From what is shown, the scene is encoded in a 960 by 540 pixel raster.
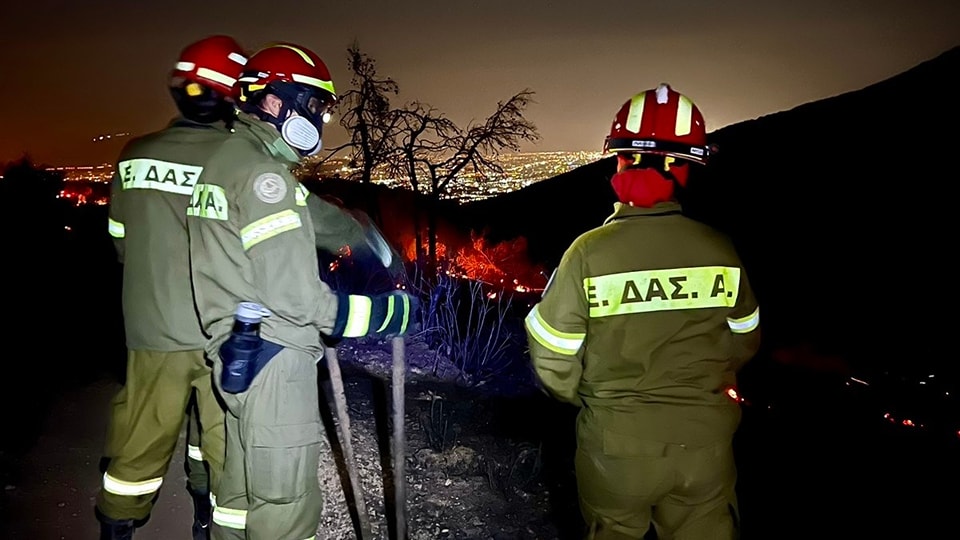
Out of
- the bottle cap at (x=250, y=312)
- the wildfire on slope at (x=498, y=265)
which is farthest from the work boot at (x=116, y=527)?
the wildfire on slope at (x=498, y=265)

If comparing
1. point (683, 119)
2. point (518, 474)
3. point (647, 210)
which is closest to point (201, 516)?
point (518, 474)

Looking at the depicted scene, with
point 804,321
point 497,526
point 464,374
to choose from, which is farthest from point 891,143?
point 497,526

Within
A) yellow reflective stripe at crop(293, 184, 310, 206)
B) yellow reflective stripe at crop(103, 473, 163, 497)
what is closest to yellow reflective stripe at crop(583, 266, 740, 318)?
yellow reflective stripe at crop(293, 184, 310, 206)

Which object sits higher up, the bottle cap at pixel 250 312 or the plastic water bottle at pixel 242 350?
the bottle cap at pixel 250 312

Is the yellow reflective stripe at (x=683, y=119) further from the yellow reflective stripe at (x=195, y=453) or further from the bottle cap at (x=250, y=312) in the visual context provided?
the yellow reflective stripe at (x=195, y=453)

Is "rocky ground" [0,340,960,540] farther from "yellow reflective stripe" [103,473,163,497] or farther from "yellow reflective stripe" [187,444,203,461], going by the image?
"yellow reflective stripe" [103,473,163,497]

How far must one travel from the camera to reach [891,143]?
35.6 m

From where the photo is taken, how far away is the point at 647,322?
8.66ft

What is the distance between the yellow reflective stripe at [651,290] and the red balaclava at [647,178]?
0.90 ft

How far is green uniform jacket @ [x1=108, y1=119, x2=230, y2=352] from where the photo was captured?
11.2ft

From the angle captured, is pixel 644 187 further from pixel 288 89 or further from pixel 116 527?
pixel 116 527

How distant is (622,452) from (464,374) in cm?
482

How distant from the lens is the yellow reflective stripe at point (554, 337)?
2.70 metres

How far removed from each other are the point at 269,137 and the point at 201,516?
2184 millimetres
